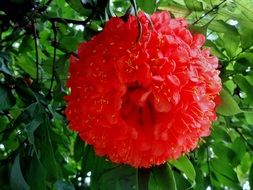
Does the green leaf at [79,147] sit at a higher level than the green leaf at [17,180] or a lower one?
lower

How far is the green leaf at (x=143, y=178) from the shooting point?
3.05 feet

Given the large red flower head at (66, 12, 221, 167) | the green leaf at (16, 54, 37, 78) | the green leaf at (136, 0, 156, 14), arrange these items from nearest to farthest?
the large red flower head at (66, 12, 221, 167)
the green leaf at (136, 0, 156, 14)
the green leaf at (16, 54, 37, 78)

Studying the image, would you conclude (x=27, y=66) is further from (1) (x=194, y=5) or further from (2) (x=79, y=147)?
(1) (x=194, y=5)

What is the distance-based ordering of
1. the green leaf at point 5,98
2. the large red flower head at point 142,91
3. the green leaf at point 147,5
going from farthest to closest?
1. the green leaf at point 5,98
2. the green leaf at point 147,5
3. the large red flower head at point 142,91

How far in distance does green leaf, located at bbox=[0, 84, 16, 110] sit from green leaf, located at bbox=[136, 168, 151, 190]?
0.88 ft

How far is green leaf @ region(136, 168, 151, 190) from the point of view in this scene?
3.05 ft

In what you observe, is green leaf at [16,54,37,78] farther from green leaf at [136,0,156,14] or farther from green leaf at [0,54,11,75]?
green leaf at [136,0,156,14]

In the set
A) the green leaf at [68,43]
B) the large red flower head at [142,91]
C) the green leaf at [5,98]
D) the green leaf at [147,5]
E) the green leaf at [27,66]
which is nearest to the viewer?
the large red flower head at [142,91]

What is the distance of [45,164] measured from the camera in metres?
1.03

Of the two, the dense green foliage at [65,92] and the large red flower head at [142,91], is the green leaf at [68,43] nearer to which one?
the dense green foliage at [65,92]

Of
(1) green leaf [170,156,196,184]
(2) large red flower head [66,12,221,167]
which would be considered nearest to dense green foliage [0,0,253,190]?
(1) green leaf [170,156,196,184]

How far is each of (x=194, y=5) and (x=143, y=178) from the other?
34 centimetres

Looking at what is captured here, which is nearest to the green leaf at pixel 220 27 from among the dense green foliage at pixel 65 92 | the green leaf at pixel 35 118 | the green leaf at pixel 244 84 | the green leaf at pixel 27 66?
the dense green foliage at pixel 65 92

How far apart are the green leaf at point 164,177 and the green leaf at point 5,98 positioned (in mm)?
294
